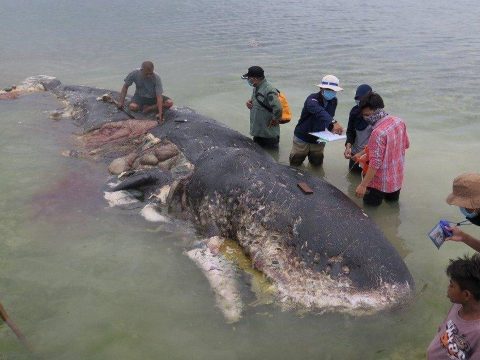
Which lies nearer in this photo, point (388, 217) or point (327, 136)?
point (388, 217)

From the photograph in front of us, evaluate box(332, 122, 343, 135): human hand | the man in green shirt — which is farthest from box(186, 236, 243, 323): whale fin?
the man in green shirt

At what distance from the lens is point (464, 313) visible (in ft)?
10.6

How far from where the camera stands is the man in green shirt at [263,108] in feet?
26.9

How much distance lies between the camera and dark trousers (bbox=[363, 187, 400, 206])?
6976 mm

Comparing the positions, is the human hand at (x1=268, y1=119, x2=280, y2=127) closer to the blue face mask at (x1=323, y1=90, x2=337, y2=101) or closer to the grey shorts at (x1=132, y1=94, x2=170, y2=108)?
the blue face mask at (x1=323, y1=90, x2=337, y2=101)

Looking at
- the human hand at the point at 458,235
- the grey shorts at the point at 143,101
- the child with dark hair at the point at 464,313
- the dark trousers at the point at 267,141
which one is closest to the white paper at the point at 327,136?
the dark trousers at the point at 267,141

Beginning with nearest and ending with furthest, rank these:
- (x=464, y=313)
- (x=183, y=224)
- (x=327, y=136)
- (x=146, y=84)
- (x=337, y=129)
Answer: (x=464, y=313) < (x=183, y=224) < (x=327, y=136) < (x=337, y=129) < (x=146, y=84)

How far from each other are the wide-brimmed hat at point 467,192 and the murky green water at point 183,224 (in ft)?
4.65

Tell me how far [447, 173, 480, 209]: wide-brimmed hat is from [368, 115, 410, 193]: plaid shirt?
6.61ft

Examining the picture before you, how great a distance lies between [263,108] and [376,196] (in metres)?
2.73

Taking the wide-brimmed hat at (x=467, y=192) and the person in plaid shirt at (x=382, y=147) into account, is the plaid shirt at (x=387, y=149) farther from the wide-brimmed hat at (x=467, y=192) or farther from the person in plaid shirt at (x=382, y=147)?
the wide-brimmed hat at (x=467, y=192)

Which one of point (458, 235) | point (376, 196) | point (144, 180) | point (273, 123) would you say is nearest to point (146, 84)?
point (273, 123)

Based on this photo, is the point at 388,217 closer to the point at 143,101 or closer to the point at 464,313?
the point at 464,313

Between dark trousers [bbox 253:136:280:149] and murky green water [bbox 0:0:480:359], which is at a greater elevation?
dark trousers [bbox 253:136:280:149]
